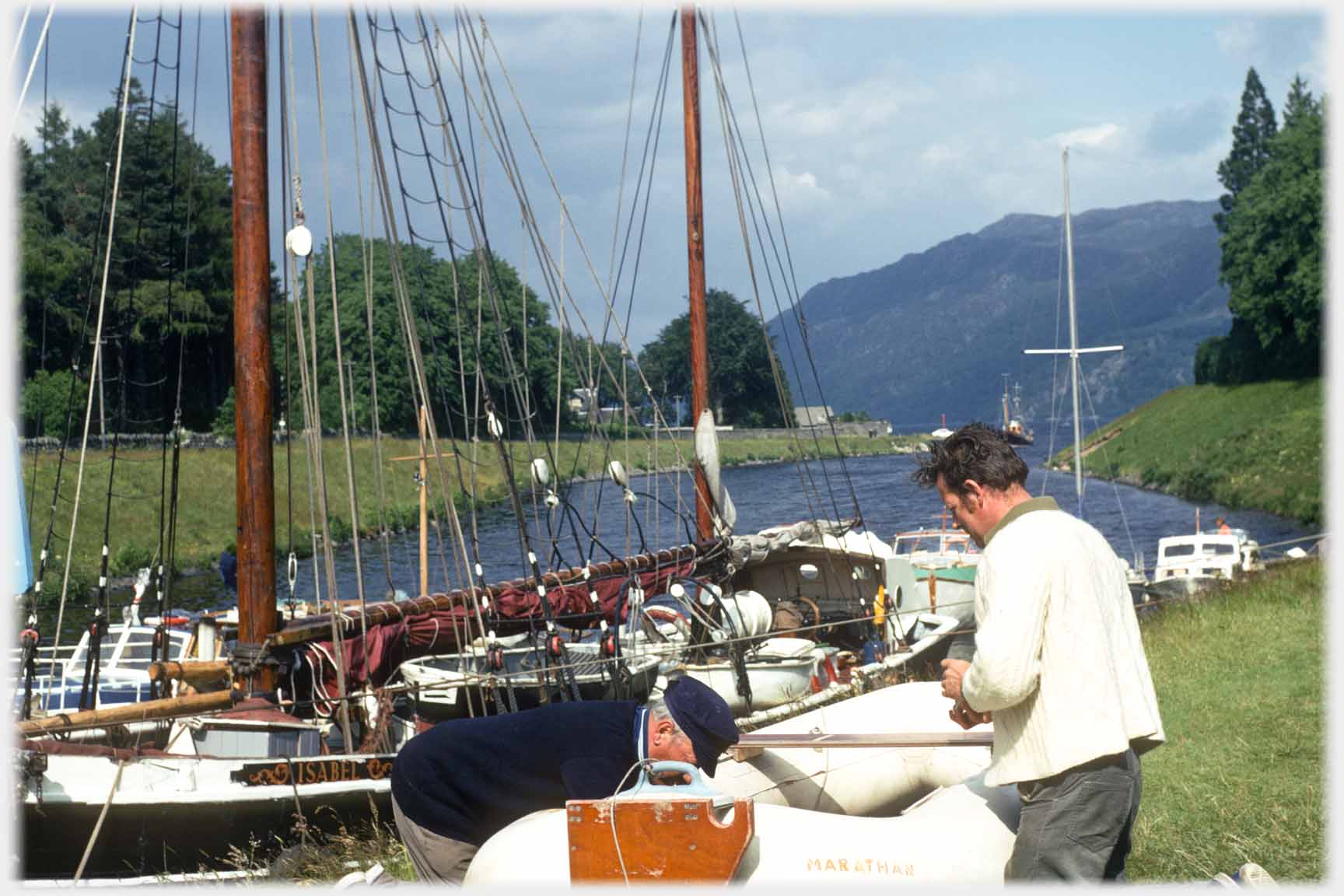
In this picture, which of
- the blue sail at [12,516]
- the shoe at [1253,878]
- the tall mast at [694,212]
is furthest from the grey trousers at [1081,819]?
the tall mast at [694,212]

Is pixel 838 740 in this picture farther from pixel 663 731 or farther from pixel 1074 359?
pixel 1074 359

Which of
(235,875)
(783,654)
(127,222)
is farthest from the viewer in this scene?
(127,222)

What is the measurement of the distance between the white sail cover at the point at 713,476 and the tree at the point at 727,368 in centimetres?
8765

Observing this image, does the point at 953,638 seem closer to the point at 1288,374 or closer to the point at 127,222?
the point at 127,222

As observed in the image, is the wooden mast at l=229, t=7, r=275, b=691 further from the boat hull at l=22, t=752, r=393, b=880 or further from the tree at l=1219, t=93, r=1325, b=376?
the tree at l=1219, t=93, r=1325, b=376

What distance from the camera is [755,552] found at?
13.6 metres

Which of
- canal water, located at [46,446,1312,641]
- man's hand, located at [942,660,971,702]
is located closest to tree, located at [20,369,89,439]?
canal water, located at [46,446,1312,641]

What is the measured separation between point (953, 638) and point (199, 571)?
897 inches

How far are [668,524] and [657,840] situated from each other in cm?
2906

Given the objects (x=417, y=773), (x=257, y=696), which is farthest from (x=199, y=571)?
(x=417, y=773)

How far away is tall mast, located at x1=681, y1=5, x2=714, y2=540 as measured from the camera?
1623cm

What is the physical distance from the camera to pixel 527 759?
419 centimetres

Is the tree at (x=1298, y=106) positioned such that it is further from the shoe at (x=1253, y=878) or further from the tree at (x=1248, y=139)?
the shoe at (x=1253, y=878)

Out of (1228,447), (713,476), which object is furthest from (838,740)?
(1228,447)
